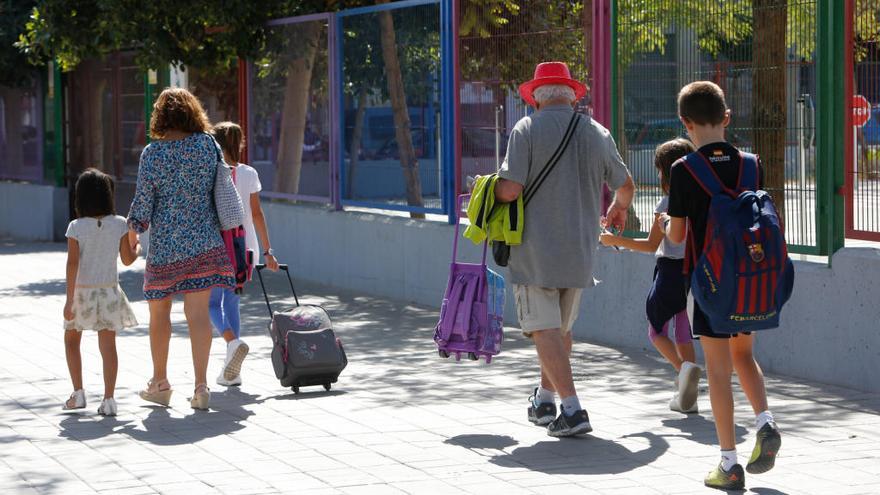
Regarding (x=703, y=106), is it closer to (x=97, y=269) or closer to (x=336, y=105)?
(x=97, y=269)

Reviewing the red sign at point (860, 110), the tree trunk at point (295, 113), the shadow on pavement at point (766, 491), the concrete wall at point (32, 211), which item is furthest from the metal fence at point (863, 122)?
the concrete wall at point (32, 211)

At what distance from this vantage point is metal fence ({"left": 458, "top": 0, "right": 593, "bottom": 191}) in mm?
11008

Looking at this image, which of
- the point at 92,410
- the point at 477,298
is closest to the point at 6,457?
the point at 92,410

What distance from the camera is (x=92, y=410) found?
27.0 feet

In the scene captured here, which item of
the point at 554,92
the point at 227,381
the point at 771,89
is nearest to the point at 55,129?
the point at 227,381

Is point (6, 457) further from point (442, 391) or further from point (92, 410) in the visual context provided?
point (442, 391)

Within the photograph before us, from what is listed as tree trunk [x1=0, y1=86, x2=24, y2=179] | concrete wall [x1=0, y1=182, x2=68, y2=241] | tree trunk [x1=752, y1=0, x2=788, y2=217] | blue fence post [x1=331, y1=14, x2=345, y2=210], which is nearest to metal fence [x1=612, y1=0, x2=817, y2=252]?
tree trunk [x1=752, y1=0, x2=788, y2=217]

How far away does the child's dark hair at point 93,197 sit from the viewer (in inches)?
319

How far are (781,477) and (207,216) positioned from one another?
342 centimetres

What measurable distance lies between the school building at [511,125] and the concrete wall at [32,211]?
1212 mm

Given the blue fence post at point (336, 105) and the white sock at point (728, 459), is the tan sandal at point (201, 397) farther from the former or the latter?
the blue fence post at point (336, 105)

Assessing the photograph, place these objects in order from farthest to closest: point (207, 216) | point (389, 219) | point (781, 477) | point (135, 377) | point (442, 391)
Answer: point (389, 219)
point (135, 377)
point (442, 391)
point (207, 216)
point (781, 477)

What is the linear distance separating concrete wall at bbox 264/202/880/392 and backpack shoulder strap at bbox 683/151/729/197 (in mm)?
2766

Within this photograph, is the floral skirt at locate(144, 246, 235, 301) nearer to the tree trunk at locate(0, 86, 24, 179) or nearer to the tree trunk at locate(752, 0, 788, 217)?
the tree trunk at locate(752, 0, 788, 217)
